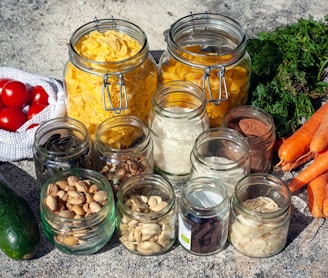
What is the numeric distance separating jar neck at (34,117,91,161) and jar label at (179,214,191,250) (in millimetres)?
552

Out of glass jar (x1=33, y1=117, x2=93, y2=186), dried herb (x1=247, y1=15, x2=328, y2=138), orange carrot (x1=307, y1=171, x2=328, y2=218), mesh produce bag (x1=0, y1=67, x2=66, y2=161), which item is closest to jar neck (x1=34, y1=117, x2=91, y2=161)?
glass jar (x1=33, y1=117, x2=93, y2=186)

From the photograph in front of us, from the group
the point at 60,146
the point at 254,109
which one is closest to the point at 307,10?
the point at 254,109

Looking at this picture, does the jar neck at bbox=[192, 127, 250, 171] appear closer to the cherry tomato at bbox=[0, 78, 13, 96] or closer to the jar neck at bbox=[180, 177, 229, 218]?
the jar neck at bbox=[180, 177, 229, 218]

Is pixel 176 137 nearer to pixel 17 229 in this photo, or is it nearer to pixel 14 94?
pixel 17 229

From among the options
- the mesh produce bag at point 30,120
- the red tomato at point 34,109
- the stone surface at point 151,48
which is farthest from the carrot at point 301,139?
the red tomato at point 34,109

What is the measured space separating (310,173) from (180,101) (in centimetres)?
69

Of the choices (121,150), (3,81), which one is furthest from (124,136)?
(3,81)

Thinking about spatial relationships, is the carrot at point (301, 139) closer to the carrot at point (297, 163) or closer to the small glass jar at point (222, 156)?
the carrot at point (297, 163)

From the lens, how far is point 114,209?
2.70m

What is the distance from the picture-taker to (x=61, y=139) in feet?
9.45

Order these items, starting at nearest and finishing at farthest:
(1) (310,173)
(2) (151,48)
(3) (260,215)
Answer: (3) (260,215), (1) (310,173), (2) (151,48)

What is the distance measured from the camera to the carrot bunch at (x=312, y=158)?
289 centimetres

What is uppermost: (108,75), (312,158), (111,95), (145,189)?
(108,75)

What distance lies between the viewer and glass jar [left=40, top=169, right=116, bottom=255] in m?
2.55
